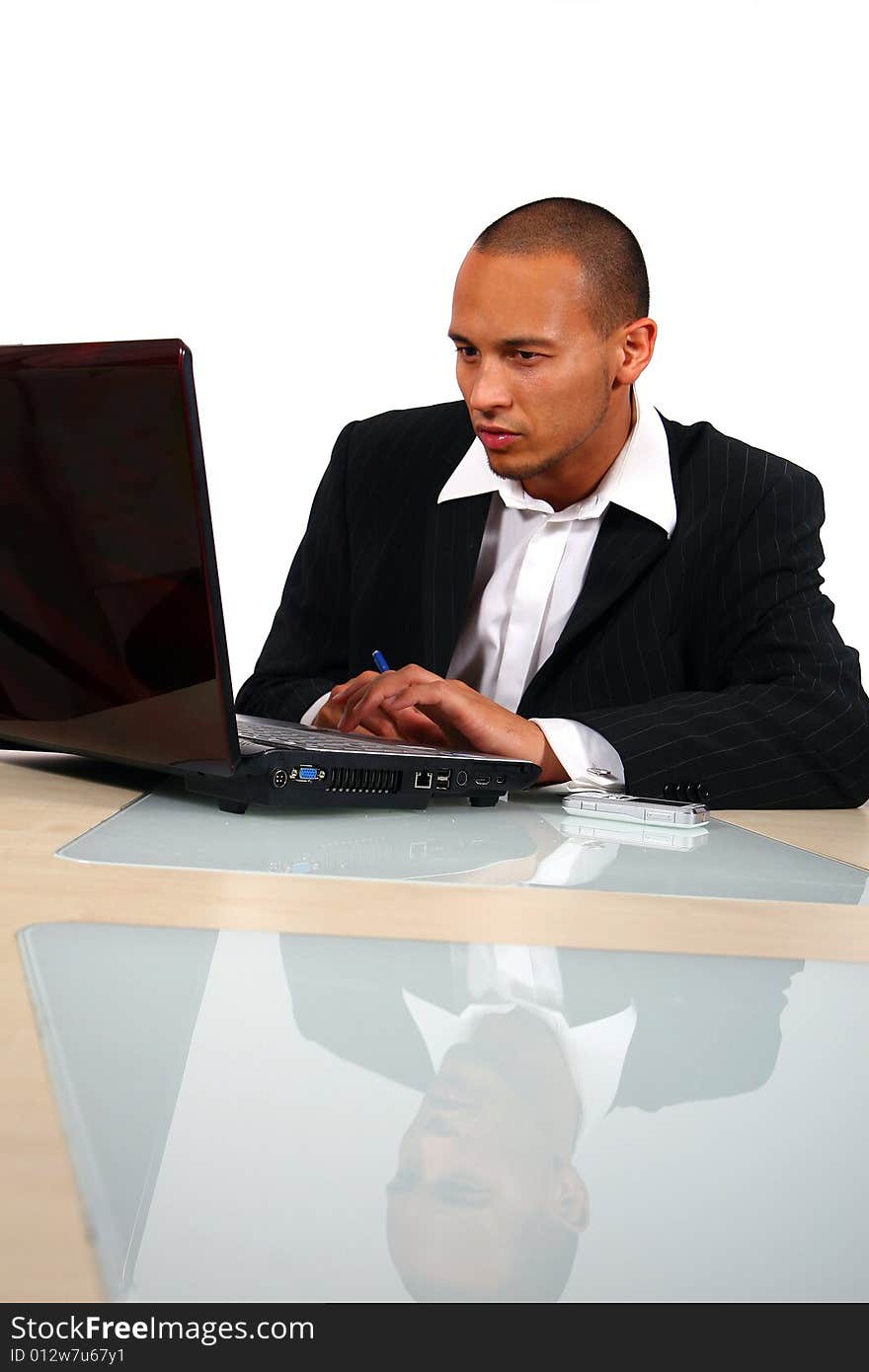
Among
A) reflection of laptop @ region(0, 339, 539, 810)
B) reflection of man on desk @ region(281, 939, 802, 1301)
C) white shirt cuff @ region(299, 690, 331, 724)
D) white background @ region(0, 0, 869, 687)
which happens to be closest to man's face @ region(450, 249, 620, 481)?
white shirt cuff @ region(299, 690, 331, 724)

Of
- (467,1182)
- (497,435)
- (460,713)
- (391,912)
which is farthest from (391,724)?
(467,1182)

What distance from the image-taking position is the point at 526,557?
1.77 metres

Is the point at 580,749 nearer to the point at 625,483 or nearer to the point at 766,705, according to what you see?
the point at 766,705

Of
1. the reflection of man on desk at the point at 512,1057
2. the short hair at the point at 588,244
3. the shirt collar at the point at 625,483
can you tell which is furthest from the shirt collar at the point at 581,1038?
the short hair at the point at 588,244

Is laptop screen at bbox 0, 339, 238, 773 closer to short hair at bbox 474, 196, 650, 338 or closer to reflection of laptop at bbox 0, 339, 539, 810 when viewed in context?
reflection of laptop at bbox 0, 339, 539, 810

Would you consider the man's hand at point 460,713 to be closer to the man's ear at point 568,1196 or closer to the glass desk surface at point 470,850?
the glass desk surface at point 470,850

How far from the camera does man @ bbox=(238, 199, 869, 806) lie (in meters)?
1.31

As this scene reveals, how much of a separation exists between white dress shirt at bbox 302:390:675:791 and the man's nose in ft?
0.49

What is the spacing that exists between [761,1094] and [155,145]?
4268 millimetres

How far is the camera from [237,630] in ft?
14.6

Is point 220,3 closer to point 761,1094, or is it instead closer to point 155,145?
point 155,145

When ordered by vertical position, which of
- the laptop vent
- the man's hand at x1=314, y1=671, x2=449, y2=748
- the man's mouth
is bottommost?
the man's hand at x1=314, y1=671, x2=449, y2=748

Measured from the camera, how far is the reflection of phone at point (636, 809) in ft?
3.45

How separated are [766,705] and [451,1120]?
100 cm
